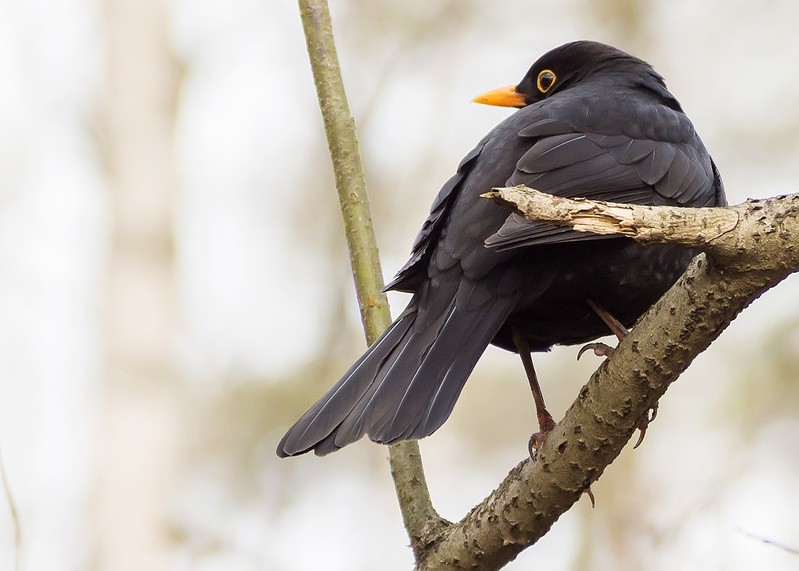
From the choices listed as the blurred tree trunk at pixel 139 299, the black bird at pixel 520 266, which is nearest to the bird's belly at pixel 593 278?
the black bird at pixel 520 266

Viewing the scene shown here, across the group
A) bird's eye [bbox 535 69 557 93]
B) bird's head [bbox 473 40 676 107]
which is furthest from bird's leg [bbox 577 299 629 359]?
bird's eye [bbox 535 69 557 93]

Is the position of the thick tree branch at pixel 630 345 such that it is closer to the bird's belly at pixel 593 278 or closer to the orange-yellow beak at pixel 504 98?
the bird's belly at pixel 593 278

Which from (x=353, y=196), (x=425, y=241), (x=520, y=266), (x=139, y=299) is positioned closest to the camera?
(x=520, y=266)

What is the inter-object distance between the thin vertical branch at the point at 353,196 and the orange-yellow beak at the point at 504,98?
127 cm

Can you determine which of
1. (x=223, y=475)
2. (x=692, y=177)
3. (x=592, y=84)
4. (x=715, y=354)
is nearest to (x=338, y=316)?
(x=223, y=475)

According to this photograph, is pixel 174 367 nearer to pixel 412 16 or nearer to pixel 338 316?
pixel 338 316

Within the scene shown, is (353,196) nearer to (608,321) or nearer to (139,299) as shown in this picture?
(608,321)

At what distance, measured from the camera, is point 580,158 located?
352 centimetres

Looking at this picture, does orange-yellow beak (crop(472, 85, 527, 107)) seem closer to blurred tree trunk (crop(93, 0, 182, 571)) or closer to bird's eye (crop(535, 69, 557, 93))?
bird's eye (crop(535, 69, 557, 93))

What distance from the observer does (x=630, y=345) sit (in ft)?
8.79

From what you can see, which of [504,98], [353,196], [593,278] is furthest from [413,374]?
[504,98]

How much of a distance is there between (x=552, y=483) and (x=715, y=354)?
7.86 metres

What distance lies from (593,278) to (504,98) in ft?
6.15

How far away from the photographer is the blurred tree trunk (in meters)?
7.82
